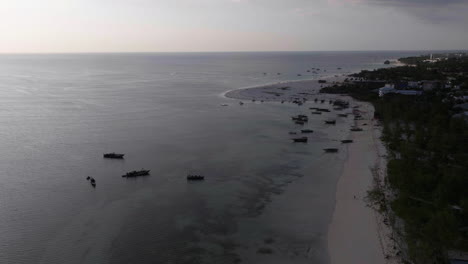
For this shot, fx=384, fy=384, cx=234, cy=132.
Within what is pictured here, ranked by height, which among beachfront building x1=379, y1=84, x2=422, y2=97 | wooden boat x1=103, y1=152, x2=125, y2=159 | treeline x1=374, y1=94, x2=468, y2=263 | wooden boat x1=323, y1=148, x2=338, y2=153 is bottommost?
wooden boat x1=103, y1=152, x2=125, y2=159

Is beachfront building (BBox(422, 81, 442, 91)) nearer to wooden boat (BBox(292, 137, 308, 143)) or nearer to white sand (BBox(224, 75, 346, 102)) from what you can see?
white sand (BBox(224, 75, 346, 102))

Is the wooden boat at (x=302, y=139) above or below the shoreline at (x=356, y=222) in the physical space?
above

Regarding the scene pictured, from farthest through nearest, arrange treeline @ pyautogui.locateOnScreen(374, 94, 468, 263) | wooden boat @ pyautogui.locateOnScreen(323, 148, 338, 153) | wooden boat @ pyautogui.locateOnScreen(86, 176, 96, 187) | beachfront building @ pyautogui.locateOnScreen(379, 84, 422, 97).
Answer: beachfront building @ pyautogui.locateOnScreen(379, 84, 422, 97), wooden boat @ pyautogui.locateOnScreen(323, 148, 338, 153), wooden boat @ pyautogui.locateOnScreen(86, 176, 96, 187), treeline @ pyautogui.locateOnScreen(374, 94, 468, 263)

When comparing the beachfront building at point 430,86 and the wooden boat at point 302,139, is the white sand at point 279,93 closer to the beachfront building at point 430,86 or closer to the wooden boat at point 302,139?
the beachfront building at point 430,86

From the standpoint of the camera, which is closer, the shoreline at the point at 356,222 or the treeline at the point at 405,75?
the shoreline at the point at 356,222

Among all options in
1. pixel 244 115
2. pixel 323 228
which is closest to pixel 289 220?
pixel 323 228

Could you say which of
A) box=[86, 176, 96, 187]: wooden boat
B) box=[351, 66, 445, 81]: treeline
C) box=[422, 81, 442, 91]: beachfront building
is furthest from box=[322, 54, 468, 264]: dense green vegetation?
box=[351, 66, 445, 81]: treeline

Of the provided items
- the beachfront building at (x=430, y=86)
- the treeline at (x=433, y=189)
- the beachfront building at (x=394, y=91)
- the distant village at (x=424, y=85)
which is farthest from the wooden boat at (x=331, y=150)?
the beachfront building at (x=430, y=86)

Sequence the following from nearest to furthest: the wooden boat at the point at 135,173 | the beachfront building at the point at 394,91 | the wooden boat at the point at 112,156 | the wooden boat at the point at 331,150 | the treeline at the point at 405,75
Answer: the wooden boat at the point at 135,173 → the wooden boat at the point at 112,156 → the wooden boat at the point at 331,150 → the beachfront building at the point at 394,91 → the treeline at the point at 405,75

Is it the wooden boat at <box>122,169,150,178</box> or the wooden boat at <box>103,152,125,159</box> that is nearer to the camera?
the wooden boat at <box>122,169,150,178</box>

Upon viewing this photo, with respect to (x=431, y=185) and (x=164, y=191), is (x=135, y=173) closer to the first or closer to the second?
(x=164, y=191)
